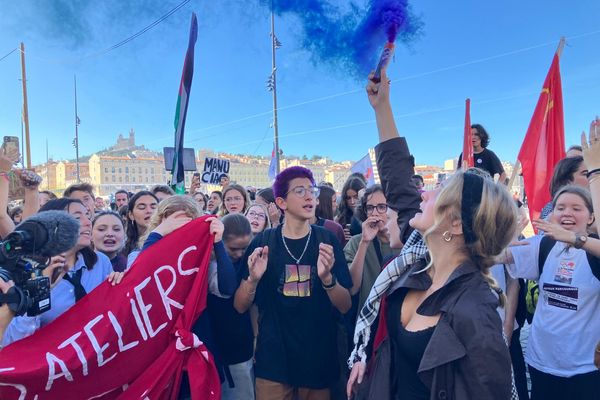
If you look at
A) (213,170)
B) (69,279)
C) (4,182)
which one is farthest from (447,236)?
(213,170)

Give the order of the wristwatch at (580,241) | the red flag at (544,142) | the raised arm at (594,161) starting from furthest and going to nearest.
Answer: the red flag at (544,142), the wristwatch at (580,241), the raised arm at (594,161)

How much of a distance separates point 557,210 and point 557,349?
3.52 ft

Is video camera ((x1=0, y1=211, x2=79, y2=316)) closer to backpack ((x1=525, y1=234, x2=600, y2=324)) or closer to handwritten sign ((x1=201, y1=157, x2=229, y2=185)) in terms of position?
backpack ((x1=525, y1=234, x2=600, y2=324))

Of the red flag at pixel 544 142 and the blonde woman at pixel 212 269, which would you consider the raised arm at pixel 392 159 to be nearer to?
the blonde woman at pixel 212 269

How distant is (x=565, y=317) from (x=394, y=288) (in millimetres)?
1635

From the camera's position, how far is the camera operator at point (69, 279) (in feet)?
7.90

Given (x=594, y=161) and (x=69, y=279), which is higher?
(x=594, y=161)

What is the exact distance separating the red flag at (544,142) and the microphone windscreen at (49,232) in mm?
5100

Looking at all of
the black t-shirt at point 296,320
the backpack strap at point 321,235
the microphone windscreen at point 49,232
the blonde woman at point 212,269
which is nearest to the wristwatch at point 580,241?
the black t-shirt at point 296,320

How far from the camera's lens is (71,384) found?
2438 millimetres

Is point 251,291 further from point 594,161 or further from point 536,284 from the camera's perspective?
point 536,284

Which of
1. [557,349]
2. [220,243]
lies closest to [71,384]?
[220,243]

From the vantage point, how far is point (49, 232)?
209cm

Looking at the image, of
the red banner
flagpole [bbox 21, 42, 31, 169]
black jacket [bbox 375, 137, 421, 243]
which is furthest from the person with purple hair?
flagpole [bbox 21, 42, 31, 169]
